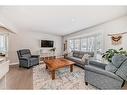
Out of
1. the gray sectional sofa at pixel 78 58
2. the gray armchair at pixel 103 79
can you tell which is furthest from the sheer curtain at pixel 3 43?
the gray armchair at pixel 103 79

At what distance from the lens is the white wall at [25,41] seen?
6117mm

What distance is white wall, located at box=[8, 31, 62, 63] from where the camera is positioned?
612 cm

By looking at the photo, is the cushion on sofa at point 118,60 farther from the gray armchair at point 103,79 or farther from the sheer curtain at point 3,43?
the sheer curtain at point 3,43

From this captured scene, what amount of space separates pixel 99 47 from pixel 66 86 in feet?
9.09

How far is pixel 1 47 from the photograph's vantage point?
530 centimetres

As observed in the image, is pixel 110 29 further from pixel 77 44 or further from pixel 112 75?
pixel 77 44

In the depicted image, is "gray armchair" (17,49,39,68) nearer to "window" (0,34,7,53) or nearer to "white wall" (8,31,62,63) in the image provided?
"window" (0,34,7,53)

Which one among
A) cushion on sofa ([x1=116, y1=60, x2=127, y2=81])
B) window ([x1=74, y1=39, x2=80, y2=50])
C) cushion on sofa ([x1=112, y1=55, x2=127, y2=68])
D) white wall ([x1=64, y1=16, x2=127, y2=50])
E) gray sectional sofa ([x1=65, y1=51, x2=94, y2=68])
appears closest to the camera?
cushion on sofa ([x1=116, y1=60, x2=127, y2=81])

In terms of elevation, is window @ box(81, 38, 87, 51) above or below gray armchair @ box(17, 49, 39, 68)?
above

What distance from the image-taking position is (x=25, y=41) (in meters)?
6.77

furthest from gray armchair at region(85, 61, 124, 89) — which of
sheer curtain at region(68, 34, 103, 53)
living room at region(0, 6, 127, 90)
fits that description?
sheer curtain at region(68, 34, 103, 53)

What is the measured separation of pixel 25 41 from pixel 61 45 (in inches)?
130

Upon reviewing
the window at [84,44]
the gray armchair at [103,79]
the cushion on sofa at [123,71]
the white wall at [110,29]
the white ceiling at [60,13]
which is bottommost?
the gray armchair at [103,79]

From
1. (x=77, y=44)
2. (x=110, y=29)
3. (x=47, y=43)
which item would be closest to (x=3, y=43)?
(x=47, y=43)
